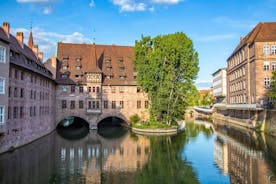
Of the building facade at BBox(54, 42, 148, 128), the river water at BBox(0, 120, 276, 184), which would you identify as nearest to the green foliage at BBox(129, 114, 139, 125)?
the building facade at BBox(54, 42, 148, 128)

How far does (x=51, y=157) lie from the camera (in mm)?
27359

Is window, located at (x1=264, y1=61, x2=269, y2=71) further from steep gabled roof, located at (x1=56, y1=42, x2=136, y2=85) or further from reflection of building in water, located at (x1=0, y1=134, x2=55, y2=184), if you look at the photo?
reflection of building in water, located at (x1=0, y1=134, x2=55, y2=184)

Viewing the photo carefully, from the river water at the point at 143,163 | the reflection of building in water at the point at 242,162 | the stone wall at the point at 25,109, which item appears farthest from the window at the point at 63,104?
the reflection of building in water at the point at 242,162

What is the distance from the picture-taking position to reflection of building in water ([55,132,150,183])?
21078mm

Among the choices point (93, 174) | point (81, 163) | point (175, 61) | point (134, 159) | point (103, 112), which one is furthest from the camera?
point (103, 112)

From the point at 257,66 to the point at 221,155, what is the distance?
87.3 ft

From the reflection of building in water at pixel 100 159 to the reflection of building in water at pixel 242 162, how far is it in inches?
288

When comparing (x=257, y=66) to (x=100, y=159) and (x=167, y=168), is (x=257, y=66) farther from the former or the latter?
(x=100, y=159)

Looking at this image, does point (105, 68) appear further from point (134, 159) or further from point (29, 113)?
point (134, 159)

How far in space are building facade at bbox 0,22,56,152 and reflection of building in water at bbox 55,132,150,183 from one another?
452 cm

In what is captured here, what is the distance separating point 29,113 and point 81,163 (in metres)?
13.0

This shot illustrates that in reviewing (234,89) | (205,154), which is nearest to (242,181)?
(205,154)

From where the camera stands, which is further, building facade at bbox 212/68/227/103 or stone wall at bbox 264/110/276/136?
building facade at bbox 212/68/227/103

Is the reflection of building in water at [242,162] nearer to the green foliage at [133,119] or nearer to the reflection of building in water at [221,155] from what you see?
the reflection of building in water at [221,155]
